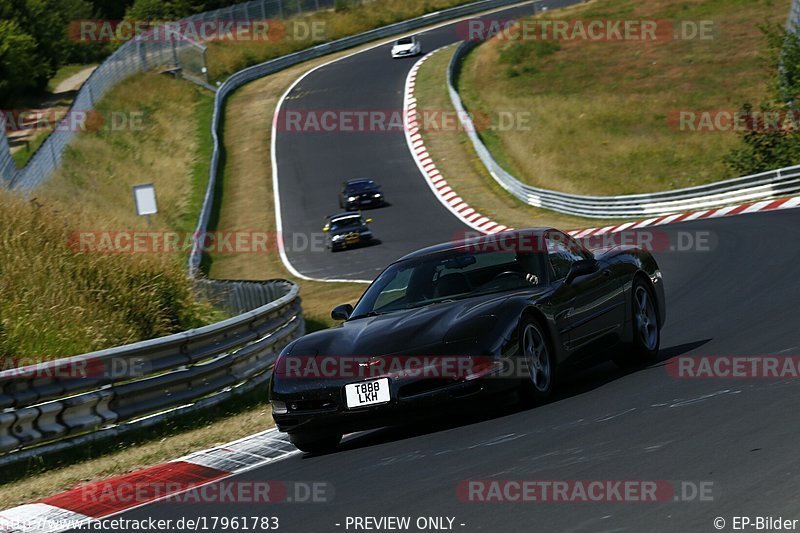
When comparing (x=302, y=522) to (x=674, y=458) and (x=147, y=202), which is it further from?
(x=147, y=202)

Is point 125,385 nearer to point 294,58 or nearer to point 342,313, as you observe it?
point 342,313

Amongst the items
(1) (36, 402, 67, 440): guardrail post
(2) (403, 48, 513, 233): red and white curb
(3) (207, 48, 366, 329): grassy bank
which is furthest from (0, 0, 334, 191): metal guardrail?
(1) (36, 402, 67, 440): guardrail post

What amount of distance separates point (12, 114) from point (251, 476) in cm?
5161

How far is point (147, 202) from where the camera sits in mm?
28891

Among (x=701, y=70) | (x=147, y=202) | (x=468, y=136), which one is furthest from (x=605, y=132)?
(x=147, y=202)

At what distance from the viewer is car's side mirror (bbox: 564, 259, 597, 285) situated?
9.23m

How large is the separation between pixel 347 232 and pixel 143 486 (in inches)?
1123

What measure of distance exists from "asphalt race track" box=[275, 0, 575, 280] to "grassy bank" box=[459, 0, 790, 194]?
13.6 feet

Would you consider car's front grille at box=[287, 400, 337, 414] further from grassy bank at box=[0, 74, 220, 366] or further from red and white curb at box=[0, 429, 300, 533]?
grassy bank at box=[0, 74, 220, 366]

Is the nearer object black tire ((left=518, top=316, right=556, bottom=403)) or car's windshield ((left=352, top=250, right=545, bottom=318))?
black tire ((left=518, top=316, right=556, bottom=403))

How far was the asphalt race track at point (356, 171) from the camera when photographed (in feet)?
116

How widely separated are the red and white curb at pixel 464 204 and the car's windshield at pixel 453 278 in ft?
63.8

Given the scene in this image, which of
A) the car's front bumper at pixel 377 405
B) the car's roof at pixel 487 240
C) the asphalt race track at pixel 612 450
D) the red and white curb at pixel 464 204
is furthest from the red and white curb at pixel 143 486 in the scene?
the red and white curb at pixel 464 204

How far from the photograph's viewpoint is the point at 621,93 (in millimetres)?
55719
